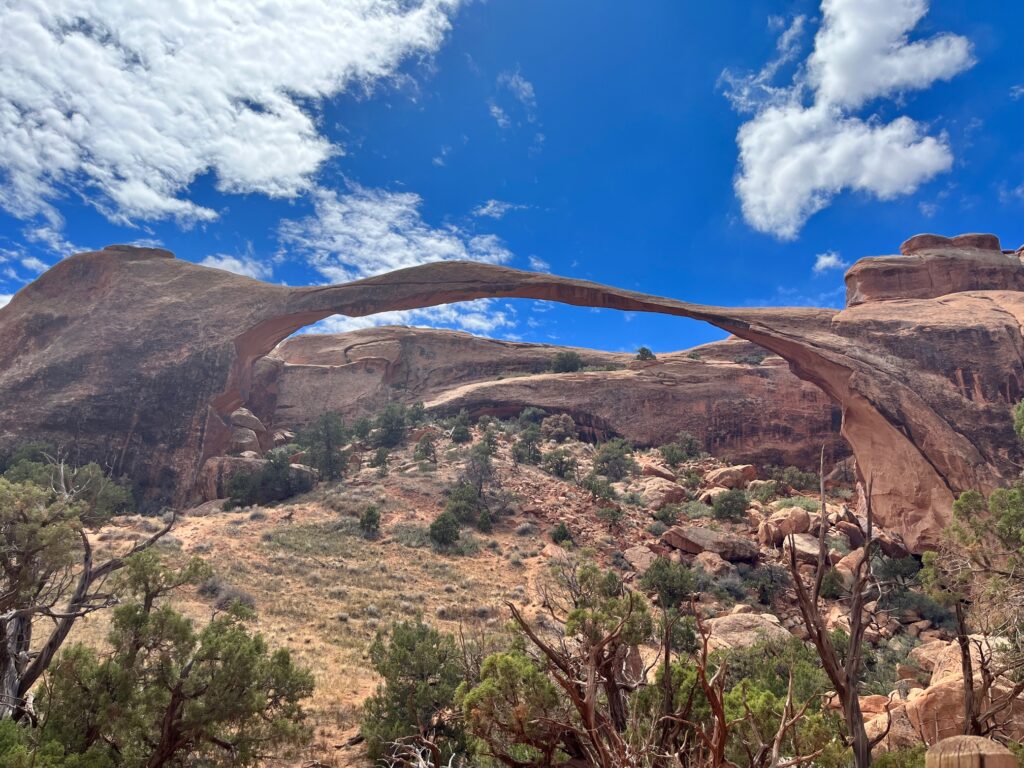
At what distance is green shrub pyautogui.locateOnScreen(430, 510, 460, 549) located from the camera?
56.4ft

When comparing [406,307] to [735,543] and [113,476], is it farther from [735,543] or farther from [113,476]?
[735,543]

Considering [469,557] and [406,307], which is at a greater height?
[406,307]

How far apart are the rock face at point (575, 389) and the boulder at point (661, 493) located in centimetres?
818

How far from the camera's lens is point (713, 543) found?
15969 mm

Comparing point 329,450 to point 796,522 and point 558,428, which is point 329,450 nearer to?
point 558,428

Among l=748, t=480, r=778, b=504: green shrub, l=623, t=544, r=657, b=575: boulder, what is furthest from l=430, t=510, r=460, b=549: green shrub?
l=748, t=480, r=778, b=504: green shrub

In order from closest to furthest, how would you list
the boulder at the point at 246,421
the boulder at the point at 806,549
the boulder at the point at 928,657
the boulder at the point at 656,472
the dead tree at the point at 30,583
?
the dead tree at the point at 30,583, the boulder at the point at 928,657, the boulder at the point at 806,549, the boulder at the point at 656,472, the boulder at the point at 246,421

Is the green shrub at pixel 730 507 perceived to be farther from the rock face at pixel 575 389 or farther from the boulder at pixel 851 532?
the rock face at pixel 575 389

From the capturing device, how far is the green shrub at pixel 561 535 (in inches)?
700

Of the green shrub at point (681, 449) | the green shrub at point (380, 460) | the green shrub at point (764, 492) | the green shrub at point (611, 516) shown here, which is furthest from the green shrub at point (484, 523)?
the green shrub at point (681, 449)

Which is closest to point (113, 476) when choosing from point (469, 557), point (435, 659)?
point (469, 557)

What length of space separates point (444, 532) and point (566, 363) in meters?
23.1

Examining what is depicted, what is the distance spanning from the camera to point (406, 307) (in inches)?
826

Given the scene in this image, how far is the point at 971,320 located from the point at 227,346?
24.8 m
